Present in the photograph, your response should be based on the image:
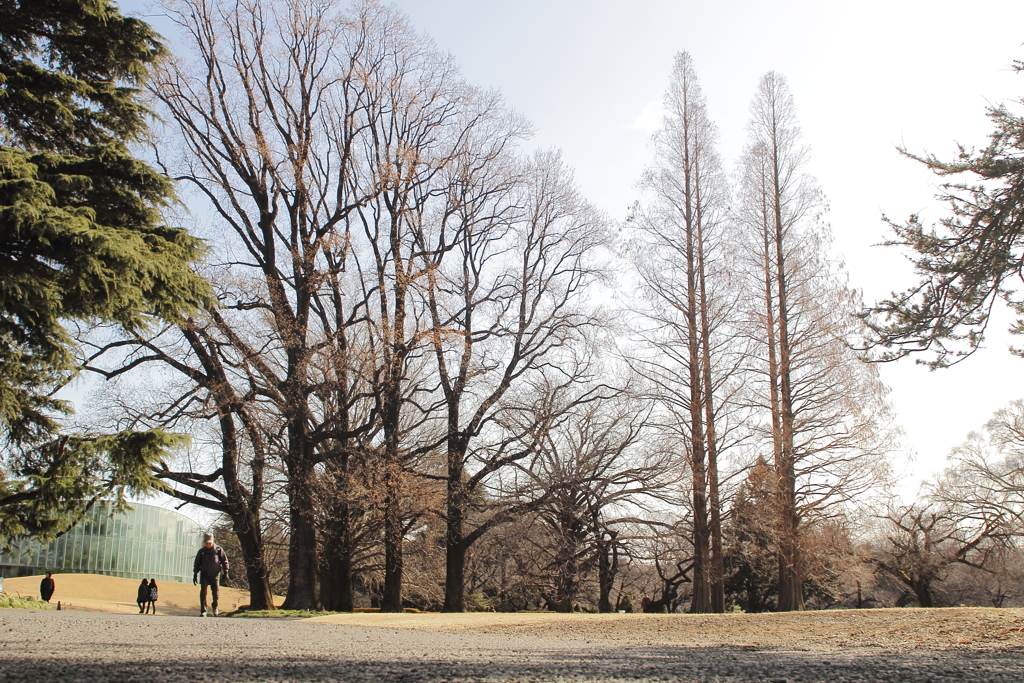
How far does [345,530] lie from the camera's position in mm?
18859

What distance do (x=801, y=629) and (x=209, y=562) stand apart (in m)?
10.5

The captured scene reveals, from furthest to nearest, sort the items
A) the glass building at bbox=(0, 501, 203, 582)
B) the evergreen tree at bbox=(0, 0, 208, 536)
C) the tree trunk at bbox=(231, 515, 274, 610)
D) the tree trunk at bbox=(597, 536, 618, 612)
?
1. the glass building at bbox=(0, 501, 203, 582)
2. the tree trunk at bbox=(597, 536, 618, 612)
3. the tree trunk at bbox=(231, 515, 274, 610)
4. the evergreen tree at bbox=(0, 0, 208, 536)

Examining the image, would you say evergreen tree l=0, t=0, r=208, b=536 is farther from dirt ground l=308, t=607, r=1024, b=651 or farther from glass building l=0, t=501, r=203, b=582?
glass building l=0, t=501, r=203, b=582

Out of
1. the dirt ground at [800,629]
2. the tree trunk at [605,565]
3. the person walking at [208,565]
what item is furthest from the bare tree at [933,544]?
the person walking at [208,565]

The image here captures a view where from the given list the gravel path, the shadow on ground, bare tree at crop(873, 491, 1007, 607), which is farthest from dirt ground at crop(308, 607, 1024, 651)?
bare tree at crop(873, 491, 1007, 607)

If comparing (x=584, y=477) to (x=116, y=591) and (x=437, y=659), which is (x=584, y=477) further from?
(x=116, y=591)

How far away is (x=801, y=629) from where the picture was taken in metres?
9.98

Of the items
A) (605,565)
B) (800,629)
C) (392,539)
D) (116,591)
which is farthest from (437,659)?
(116,591)

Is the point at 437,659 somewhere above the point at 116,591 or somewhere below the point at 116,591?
above

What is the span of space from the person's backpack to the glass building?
1160 inches

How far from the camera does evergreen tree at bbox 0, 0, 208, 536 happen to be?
750cm

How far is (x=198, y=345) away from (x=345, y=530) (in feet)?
20.0

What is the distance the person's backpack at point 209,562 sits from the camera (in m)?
13.5

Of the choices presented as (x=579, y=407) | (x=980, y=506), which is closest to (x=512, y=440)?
(x=579, y=407)
